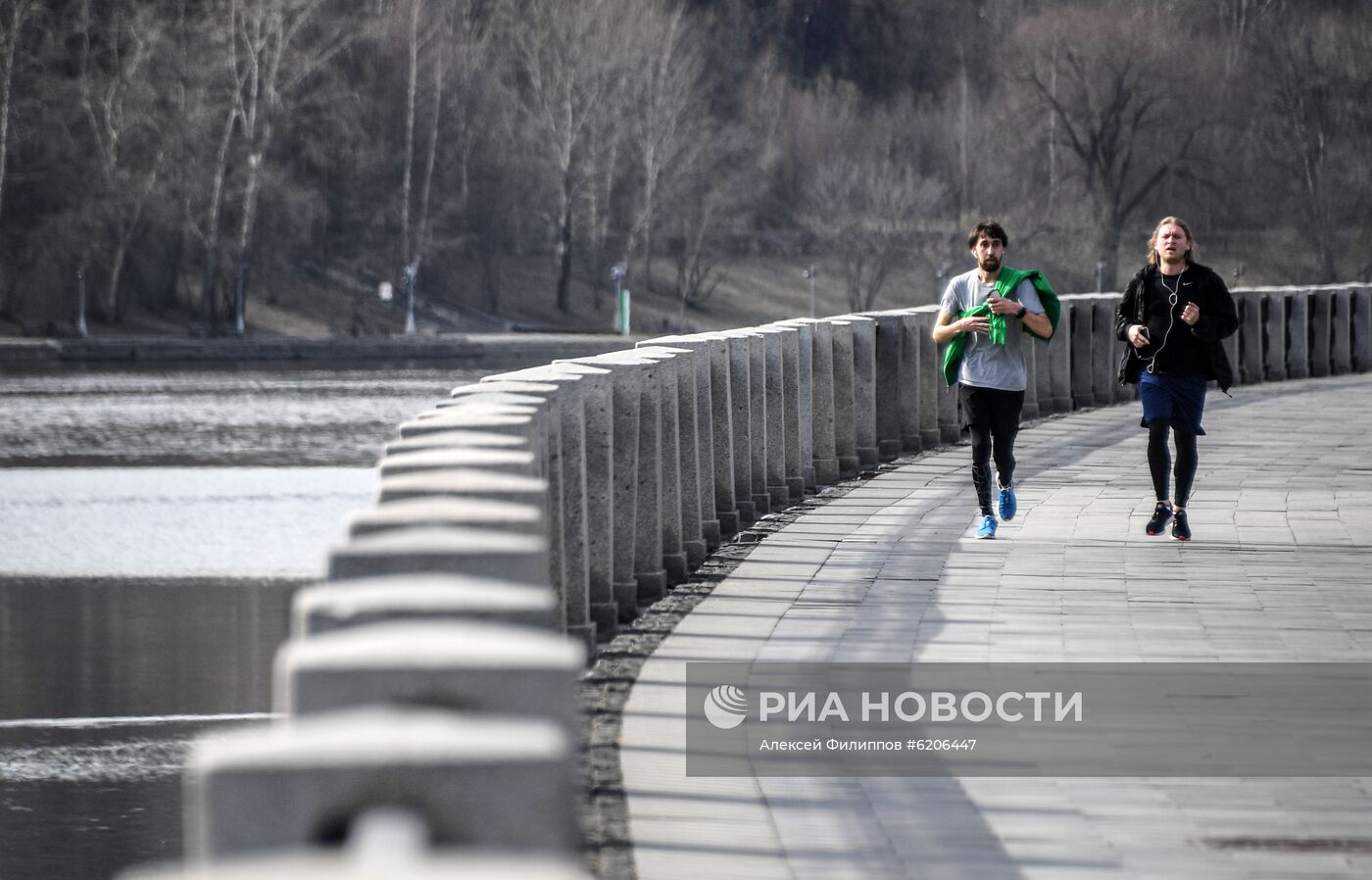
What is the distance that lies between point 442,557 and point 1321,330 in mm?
25876

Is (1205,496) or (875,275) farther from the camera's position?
(875,275)

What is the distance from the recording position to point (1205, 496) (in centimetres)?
1460

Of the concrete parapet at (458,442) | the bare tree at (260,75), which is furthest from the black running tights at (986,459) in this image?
the bare tree at (260,75)

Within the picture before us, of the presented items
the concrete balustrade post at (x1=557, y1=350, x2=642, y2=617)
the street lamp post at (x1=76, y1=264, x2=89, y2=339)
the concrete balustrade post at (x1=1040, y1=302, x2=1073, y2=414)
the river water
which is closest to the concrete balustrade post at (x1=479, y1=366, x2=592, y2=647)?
the concrete balustrade post at (x1=557, y1=350, x2=642, y2=617)

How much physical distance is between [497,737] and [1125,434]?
651 inches

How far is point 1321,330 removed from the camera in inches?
1150

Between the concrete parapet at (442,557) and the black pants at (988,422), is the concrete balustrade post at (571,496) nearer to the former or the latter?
the black pants at (988,422)

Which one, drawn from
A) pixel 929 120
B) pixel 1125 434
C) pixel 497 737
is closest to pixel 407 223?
pixel 929 120

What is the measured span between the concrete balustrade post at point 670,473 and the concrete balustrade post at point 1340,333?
19.8 metres

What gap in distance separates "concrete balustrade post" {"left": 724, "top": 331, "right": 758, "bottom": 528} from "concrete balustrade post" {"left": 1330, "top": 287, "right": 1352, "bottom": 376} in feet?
57.9

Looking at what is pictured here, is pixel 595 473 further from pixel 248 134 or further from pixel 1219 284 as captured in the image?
pixel 248 134

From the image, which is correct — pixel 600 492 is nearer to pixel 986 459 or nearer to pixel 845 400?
pixel 986 459

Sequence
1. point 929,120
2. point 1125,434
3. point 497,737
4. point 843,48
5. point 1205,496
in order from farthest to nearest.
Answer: point 843,48, point 929,120, point 1125,434, point 1205,496, point 497,737

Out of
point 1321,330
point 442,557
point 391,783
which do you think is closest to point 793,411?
point 442,557
